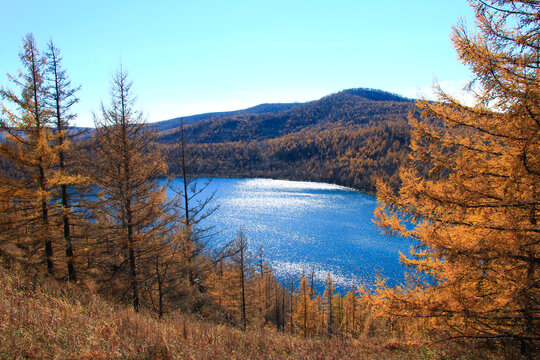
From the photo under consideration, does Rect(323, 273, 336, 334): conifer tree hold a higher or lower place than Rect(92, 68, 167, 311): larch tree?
lower

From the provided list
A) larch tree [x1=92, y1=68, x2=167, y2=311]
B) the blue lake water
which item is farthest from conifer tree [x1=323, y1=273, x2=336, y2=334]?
larch tree [x1=92, y1=68, x2=167, y2=311]

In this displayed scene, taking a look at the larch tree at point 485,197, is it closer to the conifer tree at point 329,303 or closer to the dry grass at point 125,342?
the dry grass at point 125,342

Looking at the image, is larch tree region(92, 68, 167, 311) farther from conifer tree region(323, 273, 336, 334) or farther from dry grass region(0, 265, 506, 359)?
conifer tree region(323, 273, 336, 334)

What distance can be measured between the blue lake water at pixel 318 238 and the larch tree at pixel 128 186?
23839 millimetres

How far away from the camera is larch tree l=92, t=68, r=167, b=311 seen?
7.95 metres

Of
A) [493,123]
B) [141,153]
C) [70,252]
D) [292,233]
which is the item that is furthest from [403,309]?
[292,233]

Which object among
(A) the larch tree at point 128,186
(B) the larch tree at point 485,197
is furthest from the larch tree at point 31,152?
(B) the larch tree at point 485,197

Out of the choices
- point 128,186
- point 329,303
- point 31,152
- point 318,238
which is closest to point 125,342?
point 128,186

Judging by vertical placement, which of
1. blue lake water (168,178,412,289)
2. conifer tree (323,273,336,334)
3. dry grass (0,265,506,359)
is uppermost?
dry grass (0,265,506,359)

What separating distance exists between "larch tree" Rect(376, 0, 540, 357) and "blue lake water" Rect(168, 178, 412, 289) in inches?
917

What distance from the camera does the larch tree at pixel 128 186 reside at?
26.1 ft

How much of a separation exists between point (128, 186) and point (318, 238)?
42.5 metres

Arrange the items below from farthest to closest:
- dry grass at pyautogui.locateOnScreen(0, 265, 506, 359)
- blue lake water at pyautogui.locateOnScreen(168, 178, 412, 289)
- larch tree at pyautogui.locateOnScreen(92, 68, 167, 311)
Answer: blue lake water at pyautogui.locateOnScreen(168, 178, 412, 289), larch tree at pyautogui.locateOnScreen(92, 68, 167, 311), dry grass at pyautogui.locateOnScreen(0, 265, 506, 359)

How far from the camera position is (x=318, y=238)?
47.0m
